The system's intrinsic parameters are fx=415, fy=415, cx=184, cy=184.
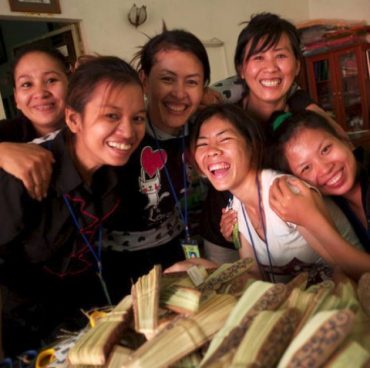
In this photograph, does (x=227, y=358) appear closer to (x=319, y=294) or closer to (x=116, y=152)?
(x=319, y=294)

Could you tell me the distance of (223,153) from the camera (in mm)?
1624

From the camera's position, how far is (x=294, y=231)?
156 centimetres

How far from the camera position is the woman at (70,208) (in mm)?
1402

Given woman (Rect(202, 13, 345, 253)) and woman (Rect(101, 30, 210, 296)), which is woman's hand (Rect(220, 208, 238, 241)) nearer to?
woman (Rect(202, 13, 345, 253))

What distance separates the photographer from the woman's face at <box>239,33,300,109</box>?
6.41ft

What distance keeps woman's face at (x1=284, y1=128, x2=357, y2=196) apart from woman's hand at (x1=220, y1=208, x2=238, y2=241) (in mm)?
352

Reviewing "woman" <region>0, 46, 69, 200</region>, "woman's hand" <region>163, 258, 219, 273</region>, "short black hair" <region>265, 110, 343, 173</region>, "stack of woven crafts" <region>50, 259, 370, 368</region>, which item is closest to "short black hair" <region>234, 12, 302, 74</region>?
"short black hair" <region>265, 110, 343, 173</region>

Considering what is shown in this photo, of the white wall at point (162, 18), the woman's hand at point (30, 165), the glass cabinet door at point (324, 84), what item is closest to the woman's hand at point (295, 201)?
the woman's hand at point (30, 165)

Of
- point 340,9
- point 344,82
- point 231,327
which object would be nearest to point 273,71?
point 231,327

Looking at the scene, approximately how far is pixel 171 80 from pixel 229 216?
25.1 inches

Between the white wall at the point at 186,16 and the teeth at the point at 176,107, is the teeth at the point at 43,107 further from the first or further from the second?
the white wall at the point at 186,16

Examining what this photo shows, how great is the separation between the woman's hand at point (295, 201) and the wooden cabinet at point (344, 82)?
4.74 metres

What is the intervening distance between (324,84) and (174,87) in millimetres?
4839

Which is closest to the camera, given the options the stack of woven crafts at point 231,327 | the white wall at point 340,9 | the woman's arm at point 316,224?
the stack of woven crafts at point 231,327
